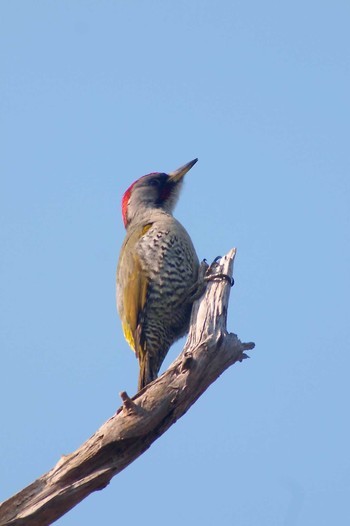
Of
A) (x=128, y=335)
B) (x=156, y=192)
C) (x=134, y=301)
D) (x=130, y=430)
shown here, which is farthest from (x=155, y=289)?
(x=130, y=430)

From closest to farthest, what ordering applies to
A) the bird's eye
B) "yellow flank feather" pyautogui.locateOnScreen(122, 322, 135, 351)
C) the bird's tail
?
1. the bird's tail
2. "yellow flank feather" pyautogui.locateOnScreen(122, 322, 135, 351)
3. the bird's eye

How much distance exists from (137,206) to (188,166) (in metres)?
0.61

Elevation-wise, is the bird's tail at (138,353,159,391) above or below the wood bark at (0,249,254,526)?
above

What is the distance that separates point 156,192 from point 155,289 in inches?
64.0

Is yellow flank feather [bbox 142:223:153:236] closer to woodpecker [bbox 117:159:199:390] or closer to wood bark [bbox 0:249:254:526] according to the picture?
woodpecker [bbox 117:159:199:390]

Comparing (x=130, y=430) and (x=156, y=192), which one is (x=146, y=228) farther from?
(x=130, y=430)

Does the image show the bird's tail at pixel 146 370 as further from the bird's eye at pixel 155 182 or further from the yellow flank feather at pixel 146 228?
the bird's eye at pixel 155 182

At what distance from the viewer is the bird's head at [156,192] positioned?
28.7ft

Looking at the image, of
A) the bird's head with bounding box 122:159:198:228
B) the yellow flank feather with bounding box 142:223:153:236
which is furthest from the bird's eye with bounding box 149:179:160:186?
the yellow flank feather with bounding box 142:223:153:236

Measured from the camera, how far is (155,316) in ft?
24.3

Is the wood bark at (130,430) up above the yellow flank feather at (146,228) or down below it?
below

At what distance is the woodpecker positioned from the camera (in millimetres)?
7336

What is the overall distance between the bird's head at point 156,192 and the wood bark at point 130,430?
2815mm

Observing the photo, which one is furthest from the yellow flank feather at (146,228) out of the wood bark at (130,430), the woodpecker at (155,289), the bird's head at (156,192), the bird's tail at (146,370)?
the wood bark at (130,430)
